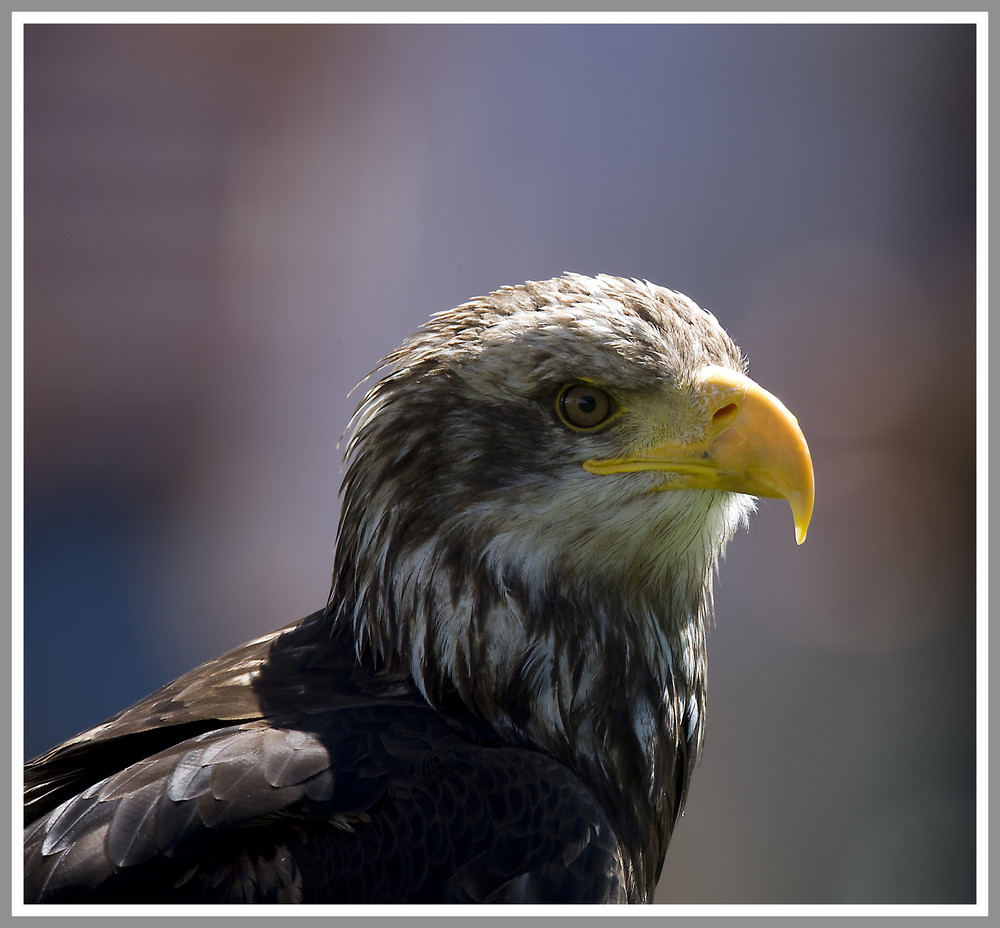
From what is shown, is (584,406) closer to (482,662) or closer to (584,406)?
(584,406)

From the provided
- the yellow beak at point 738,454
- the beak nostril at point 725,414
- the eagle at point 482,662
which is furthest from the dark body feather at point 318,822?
the beak nostril at point 725,414

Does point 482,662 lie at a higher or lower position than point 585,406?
lower

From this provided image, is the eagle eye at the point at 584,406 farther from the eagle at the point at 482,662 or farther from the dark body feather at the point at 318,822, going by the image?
the dark body feather at the point at 318,822

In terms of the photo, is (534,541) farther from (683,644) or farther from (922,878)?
(922,878)

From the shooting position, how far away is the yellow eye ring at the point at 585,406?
1.73 meters

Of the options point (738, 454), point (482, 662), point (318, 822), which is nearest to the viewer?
point (318, 822)

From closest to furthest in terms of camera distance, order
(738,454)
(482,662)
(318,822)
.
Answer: (318,822) → (738,454) → (482,662)

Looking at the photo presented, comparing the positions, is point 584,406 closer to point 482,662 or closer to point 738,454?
point 738,454

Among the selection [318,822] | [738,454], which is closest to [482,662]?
[318,822]

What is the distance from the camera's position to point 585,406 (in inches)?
68.0

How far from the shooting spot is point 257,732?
1.59 m

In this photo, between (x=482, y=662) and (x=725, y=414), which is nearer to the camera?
(x=725, y=414)

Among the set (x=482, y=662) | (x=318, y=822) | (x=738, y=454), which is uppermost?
(x=738, y=454)

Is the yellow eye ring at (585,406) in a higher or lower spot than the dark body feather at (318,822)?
higher
